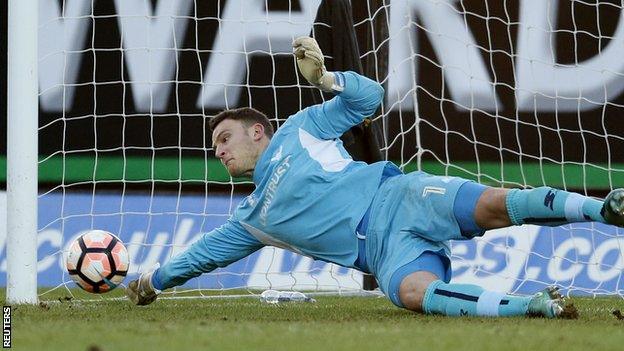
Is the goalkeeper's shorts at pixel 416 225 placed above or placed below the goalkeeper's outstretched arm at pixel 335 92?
below

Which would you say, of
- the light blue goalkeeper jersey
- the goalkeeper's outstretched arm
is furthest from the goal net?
the goalkeeper's outstretched arm

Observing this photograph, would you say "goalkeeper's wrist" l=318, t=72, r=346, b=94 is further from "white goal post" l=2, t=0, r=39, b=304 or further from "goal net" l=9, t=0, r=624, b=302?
"goal net" l=9, t=0, r=624, b=302

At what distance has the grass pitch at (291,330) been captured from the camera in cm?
416

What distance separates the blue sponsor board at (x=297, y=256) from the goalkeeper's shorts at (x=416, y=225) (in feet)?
10.4

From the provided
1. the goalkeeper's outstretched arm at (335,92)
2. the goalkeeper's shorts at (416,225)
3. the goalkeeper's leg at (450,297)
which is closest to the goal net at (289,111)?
the goalkeeper's outstretched arm at (335,92)

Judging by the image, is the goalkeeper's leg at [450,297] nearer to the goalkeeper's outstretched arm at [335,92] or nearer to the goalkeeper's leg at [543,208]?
the goalkeeper's leg at [543,208]

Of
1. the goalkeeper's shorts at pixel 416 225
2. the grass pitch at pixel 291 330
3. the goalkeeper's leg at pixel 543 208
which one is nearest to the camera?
the grass pitch at pixel 291 330

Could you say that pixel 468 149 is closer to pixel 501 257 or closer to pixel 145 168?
pixel 501 257

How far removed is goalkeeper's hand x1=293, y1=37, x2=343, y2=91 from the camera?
573 cm

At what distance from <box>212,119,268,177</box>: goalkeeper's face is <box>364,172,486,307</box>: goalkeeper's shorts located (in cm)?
66

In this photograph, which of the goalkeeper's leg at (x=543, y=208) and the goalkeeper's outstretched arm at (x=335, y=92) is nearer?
the goalkeeper's leg at (x=543, y=208)

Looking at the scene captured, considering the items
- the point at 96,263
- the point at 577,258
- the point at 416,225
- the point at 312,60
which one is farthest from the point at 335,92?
the point at 577,258

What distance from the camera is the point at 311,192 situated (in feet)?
19.1

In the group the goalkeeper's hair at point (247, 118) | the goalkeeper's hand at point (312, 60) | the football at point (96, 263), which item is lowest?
the football at point (96, 263)
